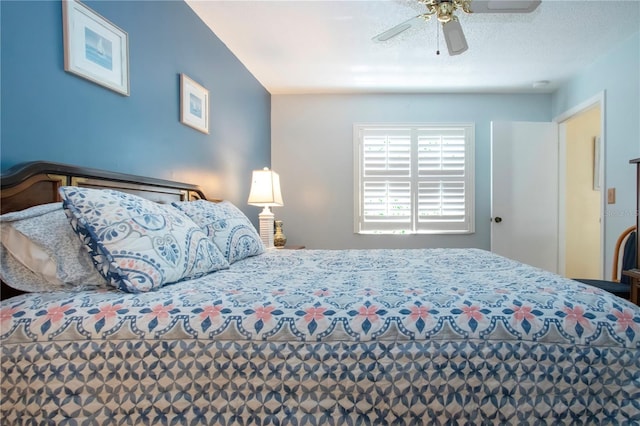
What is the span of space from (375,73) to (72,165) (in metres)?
2.86

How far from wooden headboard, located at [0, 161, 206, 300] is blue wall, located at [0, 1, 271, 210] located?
0.07 meters

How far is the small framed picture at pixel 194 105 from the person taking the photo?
7.27 ft

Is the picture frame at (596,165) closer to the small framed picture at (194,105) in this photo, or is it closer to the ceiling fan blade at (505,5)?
the ceiling fan blade at (505,5)

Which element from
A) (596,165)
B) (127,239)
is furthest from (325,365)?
(596,165)

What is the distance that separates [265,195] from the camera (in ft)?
9.80

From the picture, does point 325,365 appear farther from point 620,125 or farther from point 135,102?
point 620,125

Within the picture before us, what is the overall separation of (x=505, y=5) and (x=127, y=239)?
2.17 metres

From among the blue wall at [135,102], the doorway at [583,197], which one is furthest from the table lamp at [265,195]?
the doorway at [583,197]

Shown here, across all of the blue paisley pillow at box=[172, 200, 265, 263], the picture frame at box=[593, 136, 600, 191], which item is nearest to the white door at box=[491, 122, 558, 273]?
the picture frame at box=[593, 136, 600, 191]

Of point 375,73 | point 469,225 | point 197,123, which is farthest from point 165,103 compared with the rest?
point 469,225

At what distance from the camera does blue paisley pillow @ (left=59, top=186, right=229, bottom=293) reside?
1.07 metres

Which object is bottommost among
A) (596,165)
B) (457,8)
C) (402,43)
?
(596,165)

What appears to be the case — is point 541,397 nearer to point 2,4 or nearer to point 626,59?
point 2,4

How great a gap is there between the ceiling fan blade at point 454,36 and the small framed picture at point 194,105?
167cm
